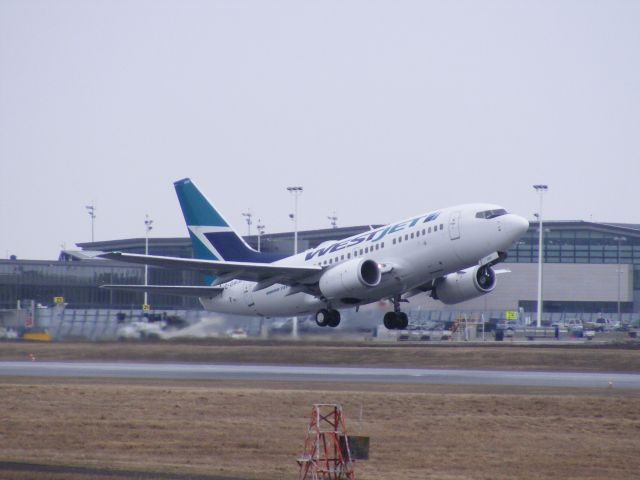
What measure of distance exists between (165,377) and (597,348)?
93.4 feet

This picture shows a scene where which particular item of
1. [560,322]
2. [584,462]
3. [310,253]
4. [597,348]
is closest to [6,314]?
[310,253]

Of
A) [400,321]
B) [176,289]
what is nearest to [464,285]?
[400,321]

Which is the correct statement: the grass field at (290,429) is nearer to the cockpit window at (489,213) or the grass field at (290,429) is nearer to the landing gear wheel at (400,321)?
the cockpit window at (489,213)

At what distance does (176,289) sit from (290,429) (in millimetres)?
22412

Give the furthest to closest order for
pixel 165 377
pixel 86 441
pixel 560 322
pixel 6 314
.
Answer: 1. pixel 560 322
2. pixel 6 314
3. pixel 165 377
4. pixel 86 441

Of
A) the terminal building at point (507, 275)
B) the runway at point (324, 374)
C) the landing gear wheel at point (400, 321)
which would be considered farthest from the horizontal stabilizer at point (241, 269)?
the terminal building at point (507, 275)

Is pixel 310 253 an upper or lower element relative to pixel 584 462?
upper

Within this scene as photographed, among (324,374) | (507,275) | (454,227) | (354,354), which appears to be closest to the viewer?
(454,227)

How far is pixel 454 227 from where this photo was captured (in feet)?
152

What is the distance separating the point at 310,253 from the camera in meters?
54.0

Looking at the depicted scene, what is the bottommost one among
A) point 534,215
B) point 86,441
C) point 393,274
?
point 86,441

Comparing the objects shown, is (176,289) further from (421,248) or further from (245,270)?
(421,248)

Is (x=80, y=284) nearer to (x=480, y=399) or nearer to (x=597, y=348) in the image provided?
(x=597, y=348)

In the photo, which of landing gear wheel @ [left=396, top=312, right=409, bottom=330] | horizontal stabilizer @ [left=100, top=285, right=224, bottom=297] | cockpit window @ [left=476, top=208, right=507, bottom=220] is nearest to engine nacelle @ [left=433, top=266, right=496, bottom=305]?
landing gear wheel @ [left=396, top=312, right=409, bottom=330]
